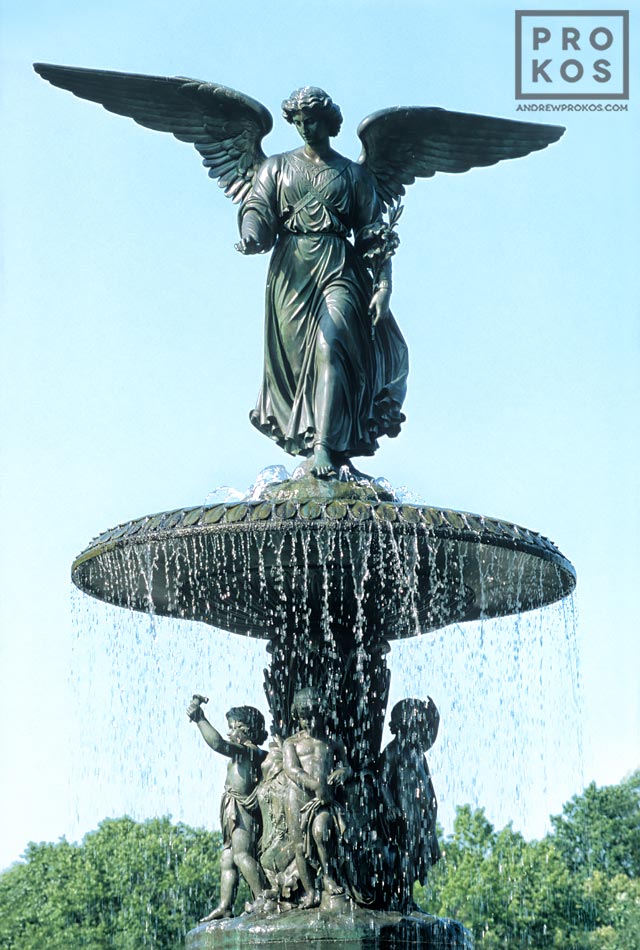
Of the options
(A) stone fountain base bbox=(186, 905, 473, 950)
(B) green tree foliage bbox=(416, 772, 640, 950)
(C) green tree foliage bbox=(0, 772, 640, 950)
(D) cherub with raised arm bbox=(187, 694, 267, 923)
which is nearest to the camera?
(A) stone fountain base bbox=(186, 905, 473, 950)

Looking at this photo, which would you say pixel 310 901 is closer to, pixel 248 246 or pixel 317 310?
pixel 317 310

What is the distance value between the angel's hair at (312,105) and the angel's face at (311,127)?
33 millimetres

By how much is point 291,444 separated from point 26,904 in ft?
97.4

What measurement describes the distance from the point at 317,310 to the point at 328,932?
480 cm

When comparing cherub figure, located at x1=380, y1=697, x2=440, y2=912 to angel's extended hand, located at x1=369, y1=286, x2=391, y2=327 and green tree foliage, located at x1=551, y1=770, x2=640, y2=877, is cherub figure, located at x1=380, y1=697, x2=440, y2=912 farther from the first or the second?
green tree foliage, located at x1=551, y1=770, x2=640, y2=877

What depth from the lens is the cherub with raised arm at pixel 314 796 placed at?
11.1m

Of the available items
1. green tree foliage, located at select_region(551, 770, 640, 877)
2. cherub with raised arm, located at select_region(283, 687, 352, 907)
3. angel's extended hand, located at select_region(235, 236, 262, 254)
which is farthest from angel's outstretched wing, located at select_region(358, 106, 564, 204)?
green tree foliage, located at select_region(551, 770, 640, 877)

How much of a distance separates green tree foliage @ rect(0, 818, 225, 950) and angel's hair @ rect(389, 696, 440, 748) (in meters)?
24.6

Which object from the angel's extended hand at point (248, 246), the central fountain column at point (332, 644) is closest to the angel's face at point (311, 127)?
the angel's extended hand at point (248, 246)

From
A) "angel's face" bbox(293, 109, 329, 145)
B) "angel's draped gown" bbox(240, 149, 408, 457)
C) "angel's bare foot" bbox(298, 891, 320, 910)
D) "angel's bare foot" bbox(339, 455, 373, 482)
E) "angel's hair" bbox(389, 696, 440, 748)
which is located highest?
"angel's face" bbox(293, 109, 329, 145)

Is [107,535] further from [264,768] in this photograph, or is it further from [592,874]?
[592,874]

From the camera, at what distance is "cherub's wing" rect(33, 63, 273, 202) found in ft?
43.7

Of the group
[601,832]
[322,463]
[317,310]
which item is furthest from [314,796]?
[601,832]

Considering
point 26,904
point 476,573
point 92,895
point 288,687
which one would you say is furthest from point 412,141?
point 26,904
